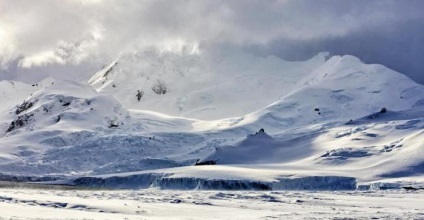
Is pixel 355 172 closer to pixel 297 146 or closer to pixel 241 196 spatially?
pixel 297 146

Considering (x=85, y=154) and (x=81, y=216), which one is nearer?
(x=81, y=216)

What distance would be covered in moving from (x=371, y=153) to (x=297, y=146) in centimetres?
2270

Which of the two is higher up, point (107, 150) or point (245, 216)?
point (107, 150)

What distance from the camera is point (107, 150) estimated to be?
191 metres

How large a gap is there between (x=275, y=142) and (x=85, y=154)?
5806 cm

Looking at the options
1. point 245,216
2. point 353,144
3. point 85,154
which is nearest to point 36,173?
point 85,154

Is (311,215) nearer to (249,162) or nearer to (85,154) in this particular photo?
(249,162)

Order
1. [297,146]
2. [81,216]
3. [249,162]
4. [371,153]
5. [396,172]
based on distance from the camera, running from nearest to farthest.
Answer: [81,216]
[396,172]
[371,153]
[249,162]
[297,146]

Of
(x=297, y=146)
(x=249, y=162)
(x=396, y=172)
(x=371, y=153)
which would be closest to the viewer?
(x=396, y=172)

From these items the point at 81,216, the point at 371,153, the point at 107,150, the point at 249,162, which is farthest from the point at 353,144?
the point at 81,216

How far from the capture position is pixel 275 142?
15650cm

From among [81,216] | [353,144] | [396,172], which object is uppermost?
[353,144]

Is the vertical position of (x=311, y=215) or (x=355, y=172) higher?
(x=355, y=172)

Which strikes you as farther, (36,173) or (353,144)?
(36,173)
